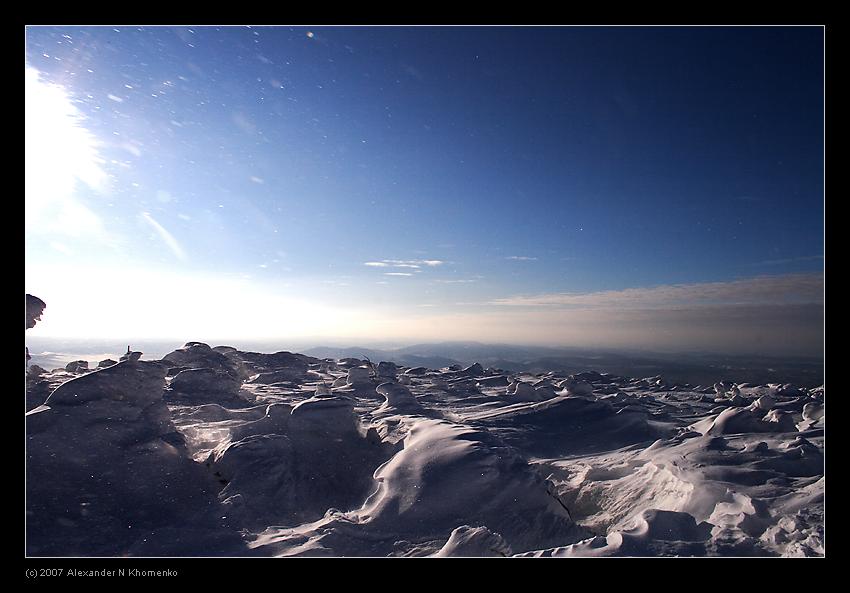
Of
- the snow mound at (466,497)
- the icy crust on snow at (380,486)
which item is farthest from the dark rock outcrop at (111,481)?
the snow mound at (466,497)

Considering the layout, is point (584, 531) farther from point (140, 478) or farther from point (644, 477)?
point (140, 478)

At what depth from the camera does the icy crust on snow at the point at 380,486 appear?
6629mm

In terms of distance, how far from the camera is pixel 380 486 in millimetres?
9570

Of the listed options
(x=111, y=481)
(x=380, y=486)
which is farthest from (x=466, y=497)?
(x=111, y=481)

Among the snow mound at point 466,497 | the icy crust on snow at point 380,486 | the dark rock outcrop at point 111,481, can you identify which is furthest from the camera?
the snow mound at point 466,497

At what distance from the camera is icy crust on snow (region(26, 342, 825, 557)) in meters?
6.63

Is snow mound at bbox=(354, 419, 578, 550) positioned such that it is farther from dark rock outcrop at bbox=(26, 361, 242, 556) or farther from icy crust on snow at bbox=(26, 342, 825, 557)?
dark rock outcrop at bbox=(26, 361, 242, 556)

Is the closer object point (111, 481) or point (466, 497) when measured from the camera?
point (466, 497)

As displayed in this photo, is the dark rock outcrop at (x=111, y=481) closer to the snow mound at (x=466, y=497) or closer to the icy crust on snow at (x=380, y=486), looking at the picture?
the icy crust on snow at (x=380, y=486)

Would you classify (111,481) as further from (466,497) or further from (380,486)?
(466,497)

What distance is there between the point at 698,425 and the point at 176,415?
25.3 m

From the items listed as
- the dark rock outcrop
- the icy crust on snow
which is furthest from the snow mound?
the dark rock outcrop

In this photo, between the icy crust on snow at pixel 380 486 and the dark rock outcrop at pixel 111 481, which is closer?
the icy crust on snow at pixel 380 486
